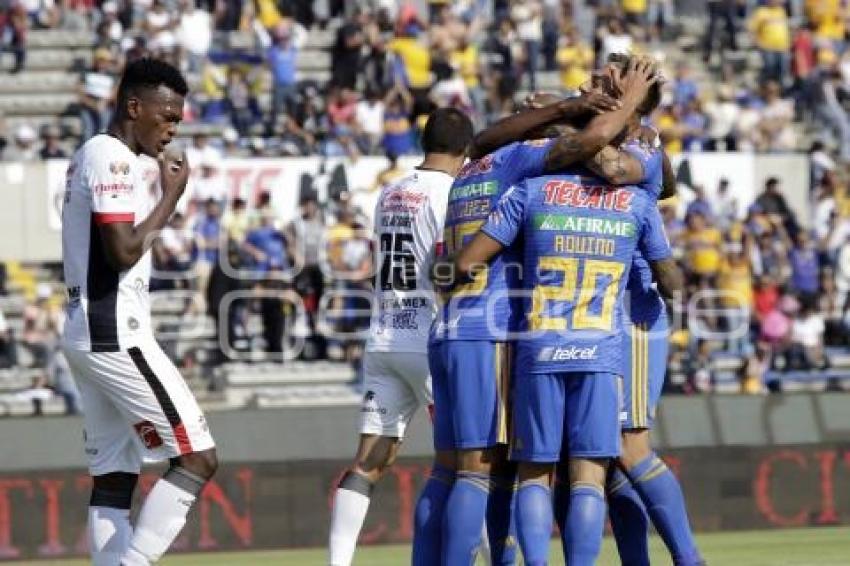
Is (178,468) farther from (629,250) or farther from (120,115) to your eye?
(629,250)

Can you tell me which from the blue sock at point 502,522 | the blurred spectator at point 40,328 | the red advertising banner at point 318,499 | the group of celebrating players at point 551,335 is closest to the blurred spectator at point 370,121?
the blurred spectator at point 40,328

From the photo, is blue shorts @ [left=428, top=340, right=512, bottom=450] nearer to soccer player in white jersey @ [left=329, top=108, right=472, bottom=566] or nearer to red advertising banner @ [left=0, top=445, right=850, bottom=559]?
soccer player in white jersey @ [left=329, top=108, right=472, bottom=566]

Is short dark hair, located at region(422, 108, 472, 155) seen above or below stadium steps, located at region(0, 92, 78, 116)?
below

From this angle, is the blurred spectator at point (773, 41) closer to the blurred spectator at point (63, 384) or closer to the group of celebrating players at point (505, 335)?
the blurred spectator at point (63, 384)

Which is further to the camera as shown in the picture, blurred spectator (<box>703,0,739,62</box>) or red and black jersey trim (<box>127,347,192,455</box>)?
blurred spectator (<box>703,0,739,62</box>)

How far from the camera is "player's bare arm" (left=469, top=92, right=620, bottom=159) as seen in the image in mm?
9883

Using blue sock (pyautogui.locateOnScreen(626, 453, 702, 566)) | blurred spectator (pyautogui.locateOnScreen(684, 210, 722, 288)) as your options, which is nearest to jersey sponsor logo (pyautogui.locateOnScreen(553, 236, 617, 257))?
blue sock (pyautogui.locateOnScreen(626, 453, 702, 566))

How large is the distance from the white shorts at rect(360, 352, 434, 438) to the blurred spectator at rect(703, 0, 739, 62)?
17.9 metres

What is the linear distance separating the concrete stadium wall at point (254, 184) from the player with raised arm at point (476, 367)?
11744 mm

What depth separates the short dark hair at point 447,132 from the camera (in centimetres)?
1139

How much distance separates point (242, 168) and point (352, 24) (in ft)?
12.2

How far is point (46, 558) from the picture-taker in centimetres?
1552

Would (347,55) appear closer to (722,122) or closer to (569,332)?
(722,122)

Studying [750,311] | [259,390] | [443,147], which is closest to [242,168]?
[259,390]
